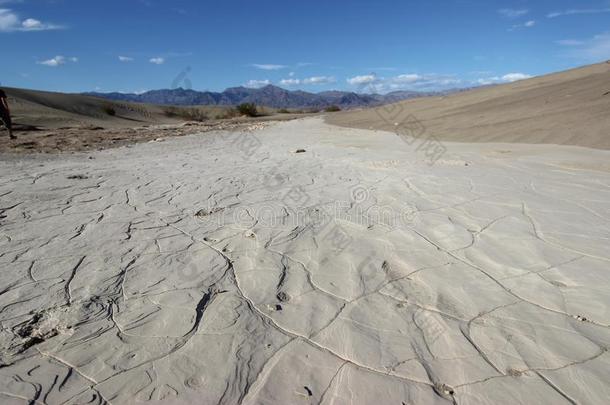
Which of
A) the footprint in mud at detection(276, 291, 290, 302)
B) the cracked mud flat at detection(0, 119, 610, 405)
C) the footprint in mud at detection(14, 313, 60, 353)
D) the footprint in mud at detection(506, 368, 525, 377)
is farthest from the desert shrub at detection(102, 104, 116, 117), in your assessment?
the footprint in mud at detection(506, 368, 525, 377)

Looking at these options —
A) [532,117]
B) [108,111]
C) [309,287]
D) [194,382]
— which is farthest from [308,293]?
[108,111]

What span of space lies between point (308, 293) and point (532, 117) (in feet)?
26.4

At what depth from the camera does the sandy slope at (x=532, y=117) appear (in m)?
7.14

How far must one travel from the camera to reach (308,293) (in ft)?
7.86

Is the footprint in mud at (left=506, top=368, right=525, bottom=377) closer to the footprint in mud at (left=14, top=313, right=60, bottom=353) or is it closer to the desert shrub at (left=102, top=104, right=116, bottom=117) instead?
the footprint in mud at (left=14, top=313, right=60, bottom=353)

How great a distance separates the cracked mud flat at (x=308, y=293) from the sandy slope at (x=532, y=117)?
9.69 feet

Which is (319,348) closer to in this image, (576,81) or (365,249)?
(365,249)

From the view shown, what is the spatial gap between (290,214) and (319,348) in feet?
5.99

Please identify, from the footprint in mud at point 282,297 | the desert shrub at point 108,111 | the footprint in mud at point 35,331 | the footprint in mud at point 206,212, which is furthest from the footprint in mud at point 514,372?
the desert shrub at point 108,111

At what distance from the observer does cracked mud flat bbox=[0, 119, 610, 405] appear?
1714mm

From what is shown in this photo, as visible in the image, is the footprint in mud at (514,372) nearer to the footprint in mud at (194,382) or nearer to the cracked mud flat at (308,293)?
the cracked mud flat at (308,293)

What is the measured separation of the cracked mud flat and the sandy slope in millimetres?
2952

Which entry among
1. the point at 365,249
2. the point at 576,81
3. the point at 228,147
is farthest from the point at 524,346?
the point at 576,81

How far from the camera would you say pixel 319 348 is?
1922 millimetres
